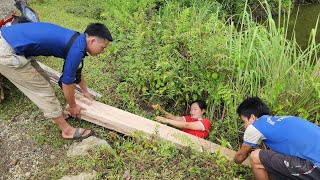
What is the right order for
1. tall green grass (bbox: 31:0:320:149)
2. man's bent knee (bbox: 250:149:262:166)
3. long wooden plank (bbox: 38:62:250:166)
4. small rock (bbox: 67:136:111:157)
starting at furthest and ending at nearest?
tall green grass (bbox: 31:0:320:149), long wooden plank (bbox: 38:62:250:166), small rock (bbox: 67:136:111:157), man's bent knee (bbox: 250:149:262:166)

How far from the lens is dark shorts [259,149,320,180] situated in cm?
312

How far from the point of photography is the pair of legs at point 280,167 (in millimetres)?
3127

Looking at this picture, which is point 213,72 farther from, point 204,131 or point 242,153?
point 242,153

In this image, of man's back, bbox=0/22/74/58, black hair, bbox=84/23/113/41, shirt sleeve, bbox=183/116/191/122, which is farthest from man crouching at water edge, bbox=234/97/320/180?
man's back, bbox=0/22/74/58

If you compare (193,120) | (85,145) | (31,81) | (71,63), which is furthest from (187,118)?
(31,81)

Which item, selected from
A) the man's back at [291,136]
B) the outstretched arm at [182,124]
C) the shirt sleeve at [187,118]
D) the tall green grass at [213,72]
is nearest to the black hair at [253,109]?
the man's back at [291,136]

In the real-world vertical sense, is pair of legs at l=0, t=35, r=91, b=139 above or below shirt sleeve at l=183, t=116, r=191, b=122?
above

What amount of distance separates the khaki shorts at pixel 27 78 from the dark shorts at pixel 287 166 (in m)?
2.33

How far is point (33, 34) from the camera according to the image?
10.7 ft

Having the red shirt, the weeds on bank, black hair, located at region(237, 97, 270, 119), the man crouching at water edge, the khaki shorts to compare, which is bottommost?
the red shirt

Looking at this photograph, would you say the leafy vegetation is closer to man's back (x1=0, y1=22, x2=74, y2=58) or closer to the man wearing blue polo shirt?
the man wearing blue polo shirt

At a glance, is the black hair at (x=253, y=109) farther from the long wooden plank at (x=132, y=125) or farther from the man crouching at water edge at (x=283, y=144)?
the long wooden plank at (x=132, y=125)

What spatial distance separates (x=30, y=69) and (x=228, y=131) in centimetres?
261

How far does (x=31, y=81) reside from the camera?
342 centimetres
